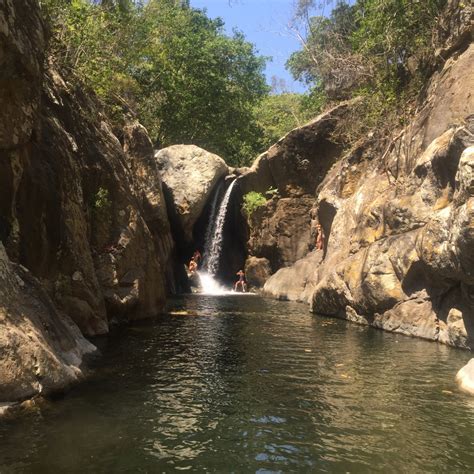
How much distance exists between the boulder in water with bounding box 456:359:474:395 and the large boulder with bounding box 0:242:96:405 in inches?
234

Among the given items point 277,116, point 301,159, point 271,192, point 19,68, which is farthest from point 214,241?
point 19,68

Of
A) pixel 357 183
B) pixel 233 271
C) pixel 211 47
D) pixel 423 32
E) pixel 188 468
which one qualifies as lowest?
pixel 188 468

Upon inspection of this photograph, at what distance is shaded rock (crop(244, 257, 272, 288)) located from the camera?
30.2 m

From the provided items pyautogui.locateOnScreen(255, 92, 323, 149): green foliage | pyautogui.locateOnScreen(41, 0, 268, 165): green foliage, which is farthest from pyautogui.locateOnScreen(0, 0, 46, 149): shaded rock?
pyautogui.locateOnScreen(255, 92, 323, 149): green foliage

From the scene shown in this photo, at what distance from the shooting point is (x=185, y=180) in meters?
28.4

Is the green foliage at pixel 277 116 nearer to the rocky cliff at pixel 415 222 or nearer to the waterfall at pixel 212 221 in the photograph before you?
the waterfall at pixel 212 221

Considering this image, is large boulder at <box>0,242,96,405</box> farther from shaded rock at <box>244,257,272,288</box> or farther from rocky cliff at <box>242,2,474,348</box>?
shaded rock at <box>244,257,272,288</box>

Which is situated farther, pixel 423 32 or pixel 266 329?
pixel 423 32

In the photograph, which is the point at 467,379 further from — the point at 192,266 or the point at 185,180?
the point at 192,266

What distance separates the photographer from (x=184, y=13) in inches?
1639

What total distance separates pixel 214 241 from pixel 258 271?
3.76 m

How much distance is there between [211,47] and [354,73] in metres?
17.6

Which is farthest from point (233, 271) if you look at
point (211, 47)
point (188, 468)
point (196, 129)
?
point (188, 468)

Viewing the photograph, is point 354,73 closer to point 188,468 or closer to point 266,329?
point 266,329
